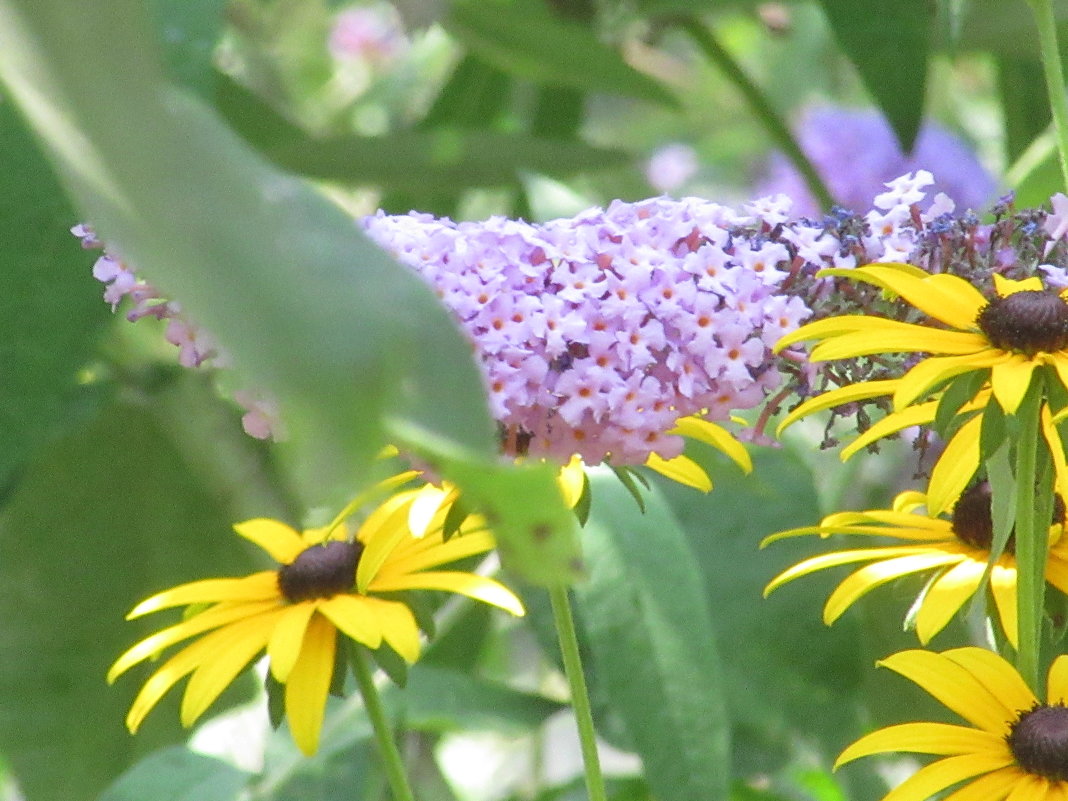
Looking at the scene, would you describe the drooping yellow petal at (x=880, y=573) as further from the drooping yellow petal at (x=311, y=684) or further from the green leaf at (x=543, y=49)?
the green leaf at (x=543, y=49)

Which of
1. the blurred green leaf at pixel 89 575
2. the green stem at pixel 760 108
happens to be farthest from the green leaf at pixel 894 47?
the blurred green leaf at pixel 89 575

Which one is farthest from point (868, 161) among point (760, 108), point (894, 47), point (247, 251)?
point (247, 251)

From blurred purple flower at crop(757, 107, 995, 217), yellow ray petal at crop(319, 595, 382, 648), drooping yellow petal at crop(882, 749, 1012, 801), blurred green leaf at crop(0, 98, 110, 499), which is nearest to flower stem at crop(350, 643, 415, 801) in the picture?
yellow ray petal at crop(319, 595, 382, 648)

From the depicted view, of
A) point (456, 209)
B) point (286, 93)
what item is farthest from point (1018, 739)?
point (286, 93)

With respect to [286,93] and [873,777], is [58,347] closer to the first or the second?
[873,777]

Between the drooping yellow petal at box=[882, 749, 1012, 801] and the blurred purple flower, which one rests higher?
the blurred purple flower

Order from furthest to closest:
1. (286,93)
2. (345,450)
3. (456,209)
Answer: (286,93), (456,209), (345,450)

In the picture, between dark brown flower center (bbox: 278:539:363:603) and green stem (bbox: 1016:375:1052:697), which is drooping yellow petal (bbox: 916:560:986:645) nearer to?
green stem (bbox: 1016:375:1052:697)
